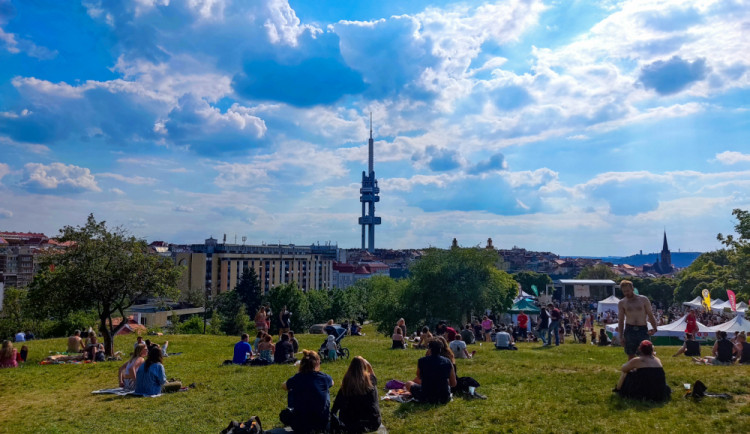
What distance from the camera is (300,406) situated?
26.1ft

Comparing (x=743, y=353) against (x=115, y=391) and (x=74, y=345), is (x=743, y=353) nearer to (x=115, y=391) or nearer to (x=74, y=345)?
(x=115, y=391)

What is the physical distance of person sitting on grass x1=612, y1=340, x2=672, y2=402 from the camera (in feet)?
30.0

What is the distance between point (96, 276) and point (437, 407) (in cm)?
1687

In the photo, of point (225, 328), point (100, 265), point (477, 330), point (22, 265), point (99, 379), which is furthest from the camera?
point (22, 265)

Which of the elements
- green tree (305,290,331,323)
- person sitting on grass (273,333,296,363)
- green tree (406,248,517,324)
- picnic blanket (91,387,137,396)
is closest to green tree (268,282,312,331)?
green tree (305,290,331,323)

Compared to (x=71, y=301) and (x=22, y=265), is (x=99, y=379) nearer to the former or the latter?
(x=71, y=301)

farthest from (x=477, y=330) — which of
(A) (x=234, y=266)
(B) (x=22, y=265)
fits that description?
(B) (x=22, y=265)

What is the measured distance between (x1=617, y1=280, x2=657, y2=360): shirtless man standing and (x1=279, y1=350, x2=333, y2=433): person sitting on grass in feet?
21.2

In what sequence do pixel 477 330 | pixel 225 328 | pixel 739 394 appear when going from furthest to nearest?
pixel 225 328 → pixel 477 330 → pixel 739 394

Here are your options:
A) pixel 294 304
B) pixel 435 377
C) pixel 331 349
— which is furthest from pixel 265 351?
pixel 294 304

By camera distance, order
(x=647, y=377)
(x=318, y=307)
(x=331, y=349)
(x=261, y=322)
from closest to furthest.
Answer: (x=647, y=377) < (x=331, y=349) < (x=261, y=322) < (x=318, y=307)

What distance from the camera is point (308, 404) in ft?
26.1

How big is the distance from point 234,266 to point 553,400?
146 m

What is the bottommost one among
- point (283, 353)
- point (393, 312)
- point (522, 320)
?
point (393, 312)
